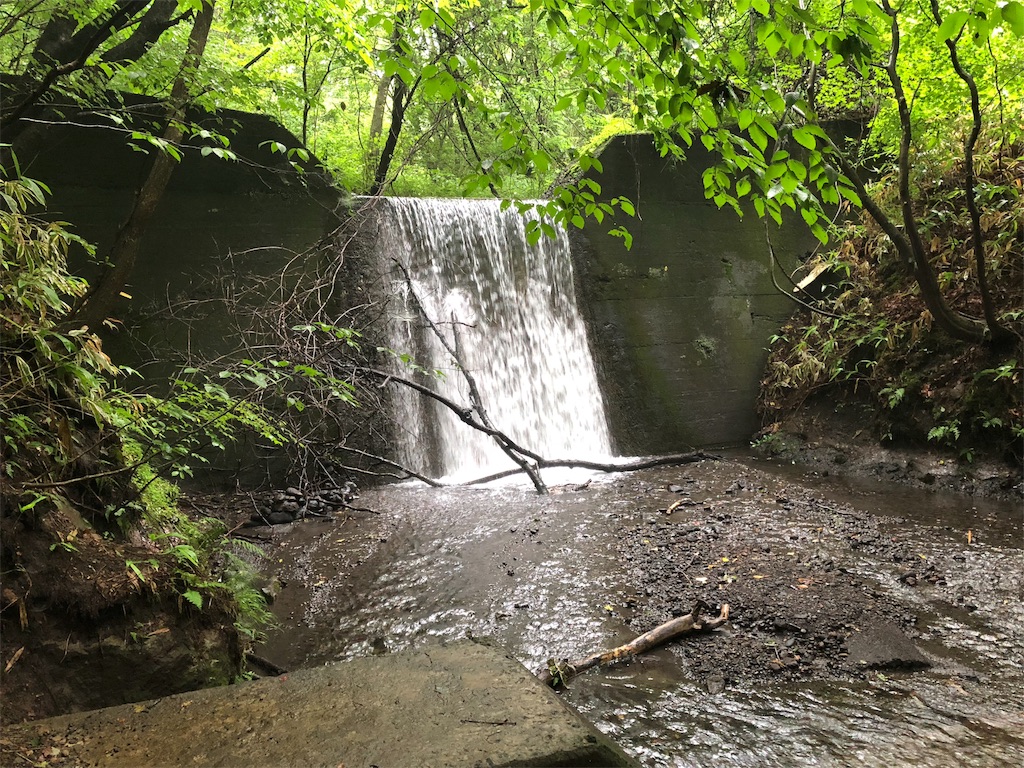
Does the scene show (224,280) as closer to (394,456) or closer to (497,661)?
(394,456)

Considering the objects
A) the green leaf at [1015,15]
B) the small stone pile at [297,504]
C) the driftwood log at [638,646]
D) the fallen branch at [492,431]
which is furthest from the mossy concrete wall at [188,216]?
the green leaf at [1015,15]

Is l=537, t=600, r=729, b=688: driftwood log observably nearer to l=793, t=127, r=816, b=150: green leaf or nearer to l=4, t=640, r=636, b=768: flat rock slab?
l=4, t=640, r=636, b=768: flat rock slab

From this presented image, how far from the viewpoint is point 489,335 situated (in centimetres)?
852

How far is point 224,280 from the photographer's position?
690 centimetres

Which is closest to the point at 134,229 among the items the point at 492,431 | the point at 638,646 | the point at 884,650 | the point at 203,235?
the point at 203,235

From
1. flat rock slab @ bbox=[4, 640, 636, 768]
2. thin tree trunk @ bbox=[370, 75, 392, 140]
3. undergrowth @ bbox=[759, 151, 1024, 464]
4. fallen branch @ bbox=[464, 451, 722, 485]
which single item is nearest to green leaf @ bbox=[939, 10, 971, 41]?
flat rock slab @ bbox=[4, 640, 636, 768]

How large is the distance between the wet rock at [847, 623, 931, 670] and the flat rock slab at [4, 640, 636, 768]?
1.86 metres

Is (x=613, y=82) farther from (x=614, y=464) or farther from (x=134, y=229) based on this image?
(x=614, y=464)

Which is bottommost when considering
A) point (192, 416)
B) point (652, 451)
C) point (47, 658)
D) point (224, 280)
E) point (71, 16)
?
point (652, 451)

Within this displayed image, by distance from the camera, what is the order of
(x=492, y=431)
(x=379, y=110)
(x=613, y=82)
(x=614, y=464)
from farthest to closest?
(x=379, y=110), (x=614, y=464), (x=492, y=431), (x=613, y=82)

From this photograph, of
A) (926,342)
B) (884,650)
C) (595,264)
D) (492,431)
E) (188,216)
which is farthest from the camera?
(595,264)

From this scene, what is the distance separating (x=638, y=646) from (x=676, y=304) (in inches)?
267

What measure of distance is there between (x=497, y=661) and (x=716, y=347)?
25.3 ft

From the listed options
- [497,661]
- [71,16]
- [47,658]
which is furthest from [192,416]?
[71,16]
